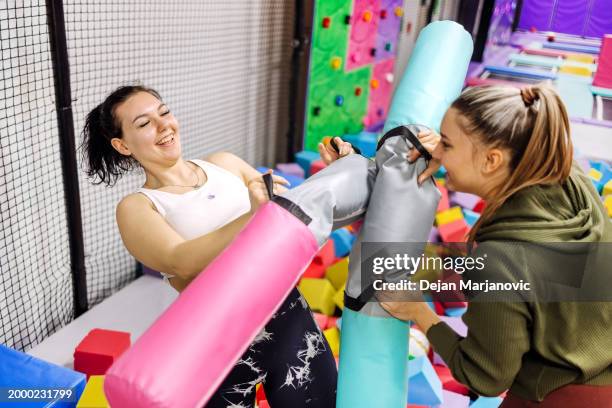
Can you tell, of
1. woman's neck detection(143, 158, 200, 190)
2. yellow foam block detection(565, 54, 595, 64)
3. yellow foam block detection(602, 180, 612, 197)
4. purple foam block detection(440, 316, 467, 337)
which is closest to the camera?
woman's neck detection(143, 158, 200, 190)

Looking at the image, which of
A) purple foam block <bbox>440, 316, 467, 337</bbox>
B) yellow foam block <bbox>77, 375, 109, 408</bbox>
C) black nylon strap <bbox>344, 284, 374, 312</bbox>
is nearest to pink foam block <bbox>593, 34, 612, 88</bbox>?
purple foam block <bbox>440, 316, 467, 337</bbox>

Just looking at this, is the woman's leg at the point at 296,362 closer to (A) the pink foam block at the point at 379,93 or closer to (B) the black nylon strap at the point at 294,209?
(B) the black nylon strap at the point at 294,209

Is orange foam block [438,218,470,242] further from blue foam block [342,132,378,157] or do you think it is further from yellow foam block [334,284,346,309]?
blue foam block [342,132,378,157]

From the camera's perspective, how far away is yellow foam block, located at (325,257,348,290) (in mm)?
Answer: 2416

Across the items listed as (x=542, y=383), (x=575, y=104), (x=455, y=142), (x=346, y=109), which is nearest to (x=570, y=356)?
(x=542, y=383)

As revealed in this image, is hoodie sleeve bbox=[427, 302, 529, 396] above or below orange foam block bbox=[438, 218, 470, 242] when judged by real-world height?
above

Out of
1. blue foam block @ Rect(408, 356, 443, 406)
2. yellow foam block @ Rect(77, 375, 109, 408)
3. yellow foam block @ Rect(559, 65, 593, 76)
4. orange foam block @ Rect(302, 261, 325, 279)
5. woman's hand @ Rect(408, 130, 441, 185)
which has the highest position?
woman's hand @ Rect(408, 130, 441, 185)

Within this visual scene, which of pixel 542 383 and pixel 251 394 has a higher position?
pixel 542 383

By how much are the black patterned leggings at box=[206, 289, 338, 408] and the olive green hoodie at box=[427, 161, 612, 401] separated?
392 millimetres

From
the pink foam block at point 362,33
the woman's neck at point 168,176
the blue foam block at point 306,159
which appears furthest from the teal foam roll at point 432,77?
the pink foam block at point 362,33

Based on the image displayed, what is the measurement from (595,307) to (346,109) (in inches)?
125

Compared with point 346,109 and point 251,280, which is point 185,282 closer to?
point 251,280

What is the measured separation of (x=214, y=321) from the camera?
807 mm

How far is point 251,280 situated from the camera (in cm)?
86
